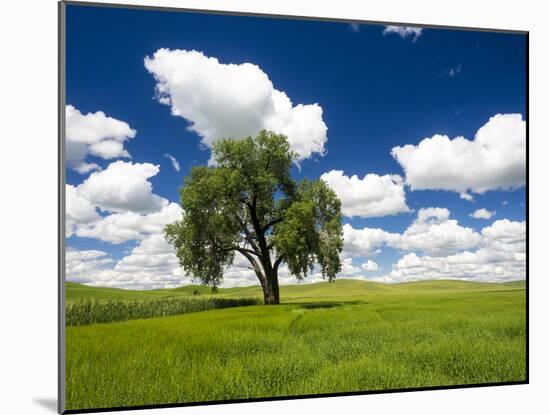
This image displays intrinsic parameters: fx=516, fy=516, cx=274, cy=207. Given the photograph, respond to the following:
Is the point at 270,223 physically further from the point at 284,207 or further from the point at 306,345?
the point at 306,345

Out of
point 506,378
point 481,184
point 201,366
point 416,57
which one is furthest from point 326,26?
point 506,378

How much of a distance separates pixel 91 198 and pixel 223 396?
273 centimetres

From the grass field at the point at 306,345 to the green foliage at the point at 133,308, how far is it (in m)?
0.08

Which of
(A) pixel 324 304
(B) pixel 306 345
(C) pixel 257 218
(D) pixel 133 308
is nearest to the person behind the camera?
(D) pixel 133 308

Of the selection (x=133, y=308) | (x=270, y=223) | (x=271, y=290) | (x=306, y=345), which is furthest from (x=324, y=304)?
(x=133, y=308)

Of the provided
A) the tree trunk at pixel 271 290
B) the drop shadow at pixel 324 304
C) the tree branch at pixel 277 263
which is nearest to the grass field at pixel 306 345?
the drop shadow at pixel 324 304

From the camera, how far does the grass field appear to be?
19.1 feet

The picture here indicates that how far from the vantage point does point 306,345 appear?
6.55 m

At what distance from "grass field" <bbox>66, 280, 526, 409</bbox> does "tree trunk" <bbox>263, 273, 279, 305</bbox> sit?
0.43 ft

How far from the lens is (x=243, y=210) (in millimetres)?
7715

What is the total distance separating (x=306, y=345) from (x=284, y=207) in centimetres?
204

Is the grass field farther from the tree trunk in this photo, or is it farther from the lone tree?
the lone tree

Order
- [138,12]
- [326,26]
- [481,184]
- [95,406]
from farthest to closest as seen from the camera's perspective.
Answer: [481,184] < [326,26] < [138,12] < [95,406]
